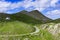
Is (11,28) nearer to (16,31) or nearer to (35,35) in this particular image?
(16,31)

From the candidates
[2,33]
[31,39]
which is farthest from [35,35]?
[2,33]

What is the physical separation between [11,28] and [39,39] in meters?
25.0

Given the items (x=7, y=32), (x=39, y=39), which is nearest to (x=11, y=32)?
(x=7, y=32)

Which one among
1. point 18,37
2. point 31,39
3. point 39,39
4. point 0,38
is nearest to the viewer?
point 0,38

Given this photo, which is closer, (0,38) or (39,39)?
(0,38)

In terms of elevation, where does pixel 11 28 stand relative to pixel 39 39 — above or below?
above

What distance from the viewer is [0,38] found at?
127188 mm

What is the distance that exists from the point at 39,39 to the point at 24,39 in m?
22.5

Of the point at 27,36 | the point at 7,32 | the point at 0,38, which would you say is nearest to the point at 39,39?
the point at 27,36

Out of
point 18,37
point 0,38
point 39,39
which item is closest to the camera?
point 0,38

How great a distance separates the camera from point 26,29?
6230 inches

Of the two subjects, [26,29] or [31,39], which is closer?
[31,39]

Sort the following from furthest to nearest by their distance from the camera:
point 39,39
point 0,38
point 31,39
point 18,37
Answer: point 39,39 → point 31,39 → point 18,37 → point 0,38

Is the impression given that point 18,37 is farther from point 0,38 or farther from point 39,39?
point 39,39
